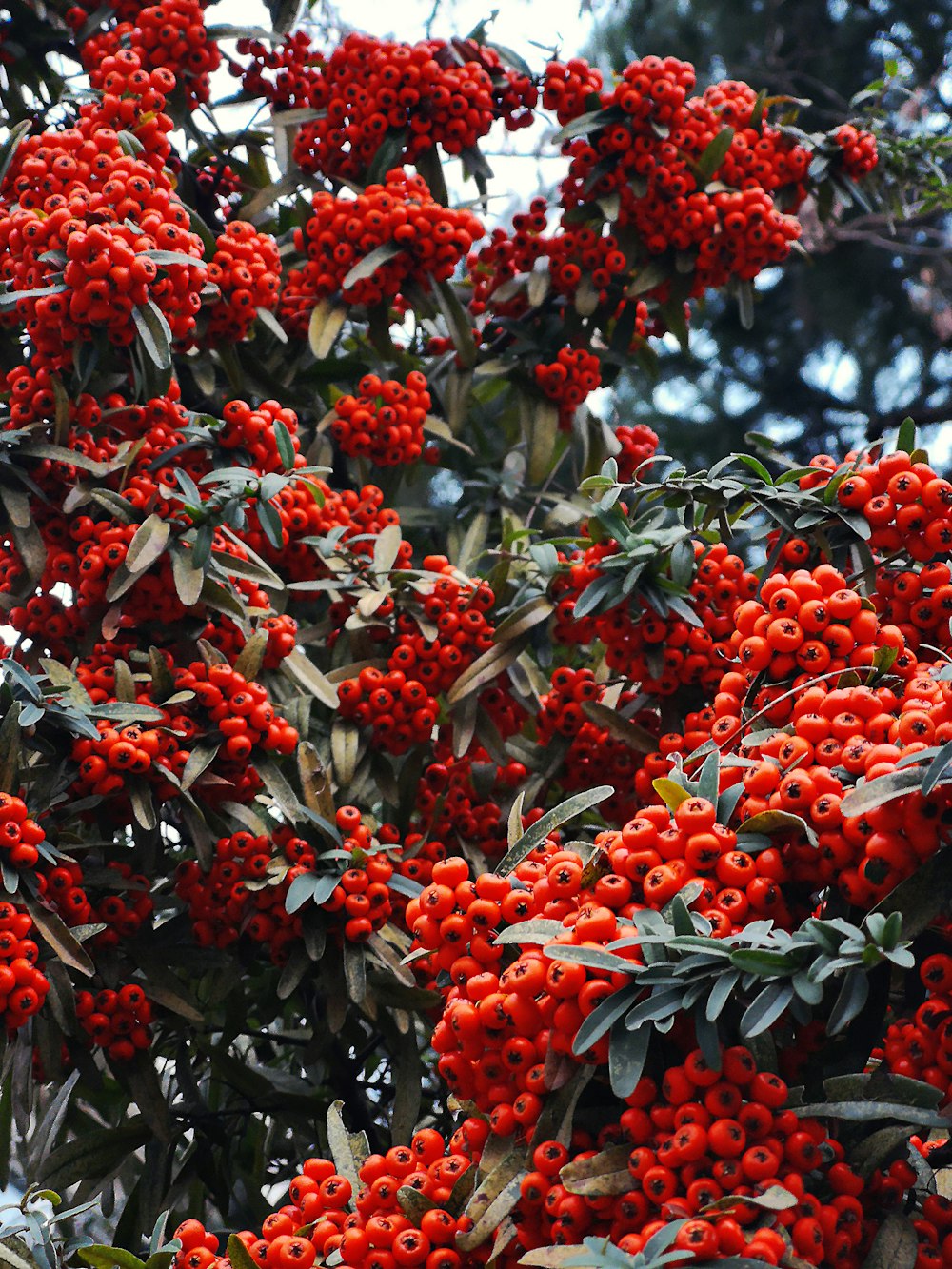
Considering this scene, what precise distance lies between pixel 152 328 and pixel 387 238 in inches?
38.0

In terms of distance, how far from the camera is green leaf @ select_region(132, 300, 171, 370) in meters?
2.84

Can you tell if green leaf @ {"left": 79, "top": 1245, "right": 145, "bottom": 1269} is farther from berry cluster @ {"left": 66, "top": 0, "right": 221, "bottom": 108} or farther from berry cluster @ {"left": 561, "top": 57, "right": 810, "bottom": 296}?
berry cluster @ {"left": 66, "top": 0, "right": 221, "bottom": 108}

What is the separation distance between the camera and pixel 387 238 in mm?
3600

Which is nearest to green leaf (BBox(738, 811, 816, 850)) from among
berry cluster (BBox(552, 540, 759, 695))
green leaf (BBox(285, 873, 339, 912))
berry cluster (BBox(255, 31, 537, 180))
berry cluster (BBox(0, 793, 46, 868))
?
berry cluster (BBox(552, 540, 759, 695))

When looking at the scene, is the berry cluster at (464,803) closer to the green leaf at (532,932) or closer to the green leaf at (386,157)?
the green leaf at (532,932)

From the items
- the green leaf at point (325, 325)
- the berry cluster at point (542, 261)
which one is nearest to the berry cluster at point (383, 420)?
the green leaf at point (325, 325)

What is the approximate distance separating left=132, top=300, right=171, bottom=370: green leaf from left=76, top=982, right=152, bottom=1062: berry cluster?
4.34 feet

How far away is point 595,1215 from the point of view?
1.66 m

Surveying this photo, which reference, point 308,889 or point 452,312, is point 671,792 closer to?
point 308,889

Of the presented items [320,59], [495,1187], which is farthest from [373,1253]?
[320,59]

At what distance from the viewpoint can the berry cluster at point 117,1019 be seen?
2678 mm

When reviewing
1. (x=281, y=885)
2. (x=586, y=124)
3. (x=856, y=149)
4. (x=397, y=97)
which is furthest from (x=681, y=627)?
(x=856, y=149)

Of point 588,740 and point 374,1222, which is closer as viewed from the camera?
point 374,1222

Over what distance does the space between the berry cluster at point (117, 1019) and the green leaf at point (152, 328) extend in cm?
132
